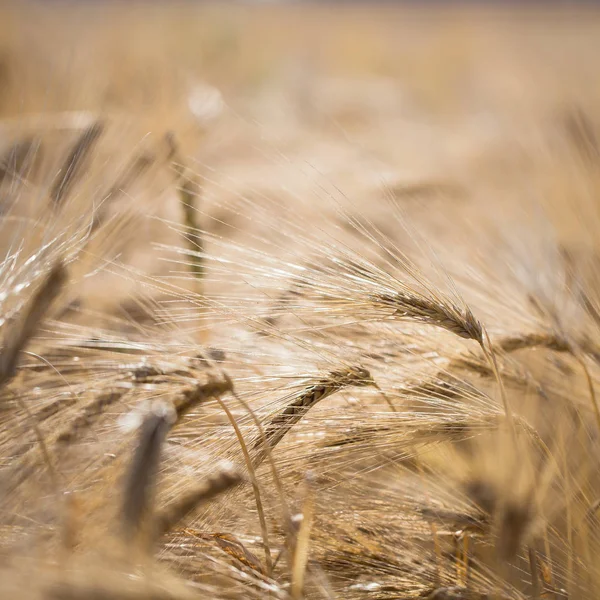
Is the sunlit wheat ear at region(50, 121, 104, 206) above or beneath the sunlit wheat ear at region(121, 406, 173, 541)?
above

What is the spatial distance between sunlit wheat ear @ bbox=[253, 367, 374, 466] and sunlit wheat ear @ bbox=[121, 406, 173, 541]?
0.20m

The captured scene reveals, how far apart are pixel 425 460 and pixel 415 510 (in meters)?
0.11

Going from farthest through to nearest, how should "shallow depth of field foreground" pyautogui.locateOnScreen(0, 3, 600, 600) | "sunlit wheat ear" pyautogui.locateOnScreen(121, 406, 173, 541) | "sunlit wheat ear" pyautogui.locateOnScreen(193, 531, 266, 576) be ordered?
"sunlit wheat ear" pyautogui.locateOnScreen(193, 531, 266, 576) → "shallow depth of field foreground" pyautogui.locateOnScreen(0, 3, 600, 600) → "sunlit wheat ear" pyautogui.locateOnScreen(121, 406, 173, 541)

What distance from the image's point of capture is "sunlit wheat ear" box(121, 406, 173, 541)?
340 mm

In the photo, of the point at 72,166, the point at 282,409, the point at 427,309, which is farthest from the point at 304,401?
the point at 72,166

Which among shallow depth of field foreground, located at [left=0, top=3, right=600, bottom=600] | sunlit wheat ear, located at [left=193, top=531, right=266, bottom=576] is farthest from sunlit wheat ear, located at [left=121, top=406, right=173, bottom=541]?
sunlit wheat ear, located at [left=193, top=531, right=266, bottom=576]

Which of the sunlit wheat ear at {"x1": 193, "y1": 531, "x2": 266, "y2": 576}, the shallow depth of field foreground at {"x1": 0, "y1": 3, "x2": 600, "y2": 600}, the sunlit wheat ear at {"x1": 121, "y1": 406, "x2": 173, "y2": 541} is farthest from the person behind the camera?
the sunlit wheat ear at {"x1": 193, "y1": 531, "x2": 266, "y2": 576}

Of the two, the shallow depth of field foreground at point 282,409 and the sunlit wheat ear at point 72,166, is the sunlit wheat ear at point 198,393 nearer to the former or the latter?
the shallow depth of field foreground at point 282,409

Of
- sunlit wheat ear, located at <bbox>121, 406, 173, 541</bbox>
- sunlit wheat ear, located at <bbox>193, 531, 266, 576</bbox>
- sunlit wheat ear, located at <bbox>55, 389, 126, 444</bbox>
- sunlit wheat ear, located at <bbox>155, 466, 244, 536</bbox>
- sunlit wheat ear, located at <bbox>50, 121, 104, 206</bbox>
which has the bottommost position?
sunlit wheat ear, located at <bbox>193, 531, 266, 576</bbox>

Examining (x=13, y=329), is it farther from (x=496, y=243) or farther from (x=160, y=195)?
(x=496, y=243)

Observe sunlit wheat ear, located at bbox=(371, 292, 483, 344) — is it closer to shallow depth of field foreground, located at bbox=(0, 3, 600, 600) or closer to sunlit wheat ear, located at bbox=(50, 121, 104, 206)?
shallow depth of field foreground, located at bbox=(0, 3, 600, 600)

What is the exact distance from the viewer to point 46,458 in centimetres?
47

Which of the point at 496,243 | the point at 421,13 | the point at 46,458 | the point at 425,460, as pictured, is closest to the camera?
the point at 46,458

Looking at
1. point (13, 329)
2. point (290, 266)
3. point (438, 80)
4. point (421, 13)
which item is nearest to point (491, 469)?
point (290, 266)
